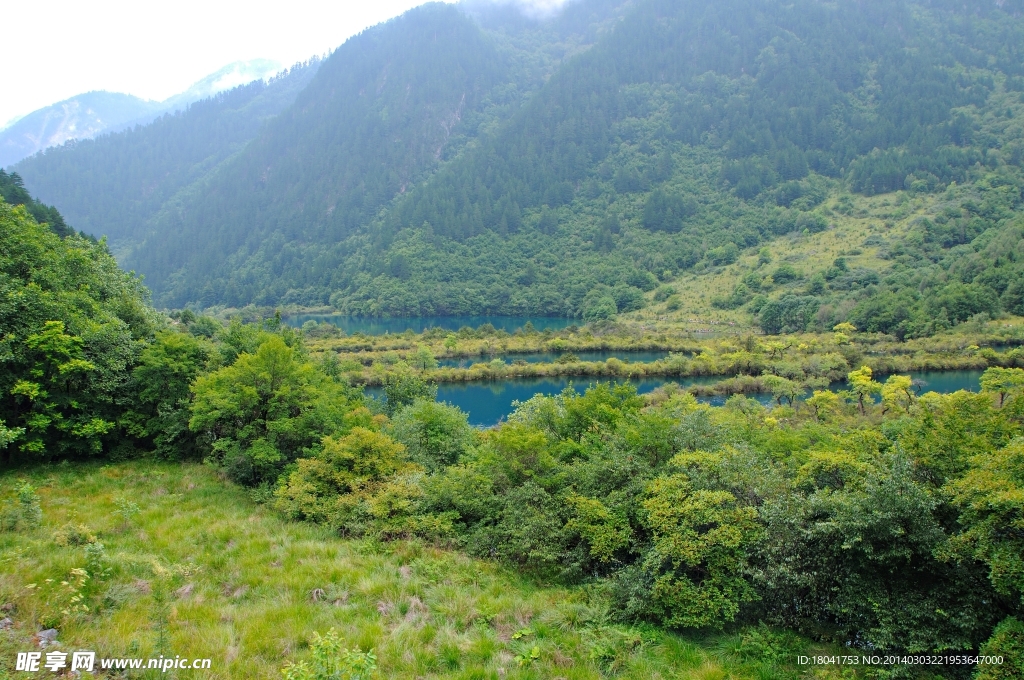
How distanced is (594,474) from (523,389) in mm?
56395

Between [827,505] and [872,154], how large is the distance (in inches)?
8114

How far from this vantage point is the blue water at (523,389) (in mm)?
58812

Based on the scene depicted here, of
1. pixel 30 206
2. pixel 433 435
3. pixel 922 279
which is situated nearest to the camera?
pixel 433 435

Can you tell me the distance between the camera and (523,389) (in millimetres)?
70688

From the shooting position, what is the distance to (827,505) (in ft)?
33.5

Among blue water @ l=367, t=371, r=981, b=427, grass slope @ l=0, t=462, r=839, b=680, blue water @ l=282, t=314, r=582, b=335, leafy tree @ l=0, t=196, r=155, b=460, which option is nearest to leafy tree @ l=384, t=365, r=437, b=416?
blue water @ l=367, t=371, r=981, b=427

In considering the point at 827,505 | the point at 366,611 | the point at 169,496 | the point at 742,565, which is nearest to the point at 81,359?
the point at 169,496

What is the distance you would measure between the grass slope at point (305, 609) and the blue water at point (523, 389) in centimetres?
3814

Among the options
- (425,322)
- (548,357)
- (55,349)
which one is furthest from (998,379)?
(425,322)

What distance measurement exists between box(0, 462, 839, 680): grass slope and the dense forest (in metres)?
0.70

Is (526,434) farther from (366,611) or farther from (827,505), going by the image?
(827,505)

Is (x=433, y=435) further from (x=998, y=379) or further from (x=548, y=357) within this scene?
(x=548, y=357)

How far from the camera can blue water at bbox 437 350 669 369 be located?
280 feet

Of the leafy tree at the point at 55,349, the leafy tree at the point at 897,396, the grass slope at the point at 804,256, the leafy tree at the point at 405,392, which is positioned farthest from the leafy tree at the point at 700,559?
the grass slope at the point at 804,256
